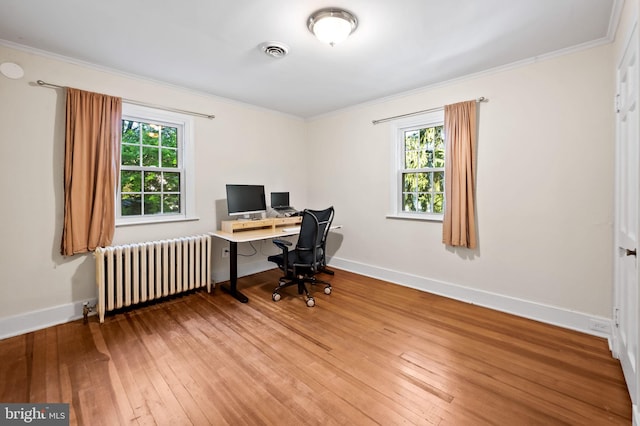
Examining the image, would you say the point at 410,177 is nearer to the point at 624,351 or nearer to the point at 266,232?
the point at 266,232

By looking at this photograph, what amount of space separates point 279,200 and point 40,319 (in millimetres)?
2888

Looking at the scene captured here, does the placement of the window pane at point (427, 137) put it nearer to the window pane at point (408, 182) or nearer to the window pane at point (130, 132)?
the window pane at point (408, 182)

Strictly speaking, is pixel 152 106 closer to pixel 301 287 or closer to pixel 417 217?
pixel 301 287

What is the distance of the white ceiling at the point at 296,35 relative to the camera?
1.95 m

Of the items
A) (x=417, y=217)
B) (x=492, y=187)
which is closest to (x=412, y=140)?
(x=417, y=217)

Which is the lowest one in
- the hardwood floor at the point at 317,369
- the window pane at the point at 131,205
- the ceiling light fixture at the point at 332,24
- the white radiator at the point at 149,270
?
the hardwood floor at the point at 317,369

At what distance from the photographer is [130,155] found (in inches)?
127

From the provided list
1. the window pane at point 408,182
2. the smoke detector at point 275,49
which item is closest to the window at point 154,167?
the smoke detector at point 275,49

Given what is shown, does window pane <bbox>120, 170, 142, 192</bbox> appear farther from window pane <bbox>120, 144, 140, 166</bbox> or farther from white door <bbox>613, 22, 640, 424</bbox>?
white door <bbox>613, 22, 640, 424</bbox>

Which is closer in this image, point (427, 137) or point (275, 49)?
point (275, 49)

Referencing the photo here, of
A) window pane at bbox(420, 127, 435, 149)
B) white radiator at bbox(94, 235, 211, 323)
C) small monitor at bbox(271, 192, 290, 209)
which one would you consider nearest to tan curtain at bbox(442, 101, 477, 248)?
window pane at bbox(420, 127, 435, 149)

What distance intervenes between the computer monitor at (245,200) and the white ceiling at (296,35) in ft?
4.34

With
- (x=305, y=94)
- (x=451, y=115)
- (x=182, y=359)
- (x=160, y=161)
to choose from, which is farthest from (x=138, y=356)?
(x=451, y=115)

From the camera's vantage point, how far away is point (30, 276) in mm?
2570
